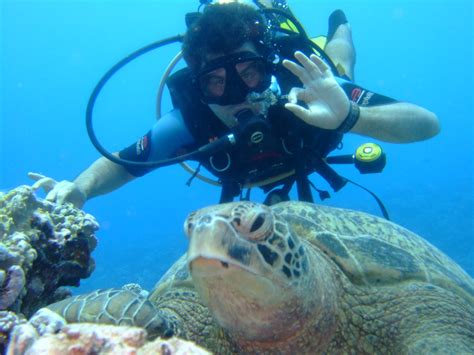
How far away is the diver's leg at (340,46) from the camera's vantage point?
17.1 ft

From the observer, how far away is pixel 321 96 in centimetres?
280

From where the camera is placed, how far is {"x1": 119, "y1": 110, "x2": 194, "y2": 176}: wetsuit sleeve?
169 inches

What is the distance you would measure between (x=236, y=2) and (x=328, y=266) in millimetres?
2686

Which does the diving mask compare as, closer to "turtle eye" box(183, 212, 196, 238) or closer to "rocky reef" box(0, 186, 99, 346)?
"rocky reef" box(0, 186, 99, 346)

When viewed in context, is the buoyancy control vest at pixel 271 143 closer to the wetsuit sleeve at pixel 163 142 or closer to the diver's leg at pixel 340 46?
the wetsuit sleeve at pixel 163 142

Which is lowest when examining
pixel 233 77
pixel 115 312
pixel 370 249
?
pixel 115 312

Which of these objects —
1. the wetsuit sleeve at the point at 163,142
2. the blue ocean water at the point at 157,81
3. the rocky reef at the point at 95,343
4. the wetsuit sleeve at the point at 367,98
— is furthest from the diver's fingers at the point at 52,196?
the blue ocean water at the point at 157,81

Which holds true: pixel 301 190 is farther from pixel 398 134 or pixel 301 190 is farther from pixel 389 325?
pixel 389 325

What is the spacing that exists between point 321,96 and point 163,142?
208 cm

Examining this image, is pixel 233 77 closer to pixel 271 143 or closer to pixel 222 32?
pixel 222 32

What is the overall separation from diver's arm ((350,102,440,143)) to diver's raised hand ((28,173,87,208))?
232 centimetres

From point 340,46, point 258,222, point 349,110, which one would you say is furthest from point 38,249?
point 340,46

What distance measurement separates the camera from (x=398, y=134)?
3.25m

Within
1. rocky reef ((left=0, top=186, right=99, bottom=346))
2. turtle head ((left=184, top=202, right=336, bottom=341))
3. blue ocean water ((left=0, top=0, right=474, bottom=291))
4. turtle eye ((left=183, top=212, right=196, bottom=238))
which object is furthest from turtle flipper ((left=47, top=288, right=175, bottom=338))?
blue ocean water ((left=0, top=0, right=474, bottom=291))
